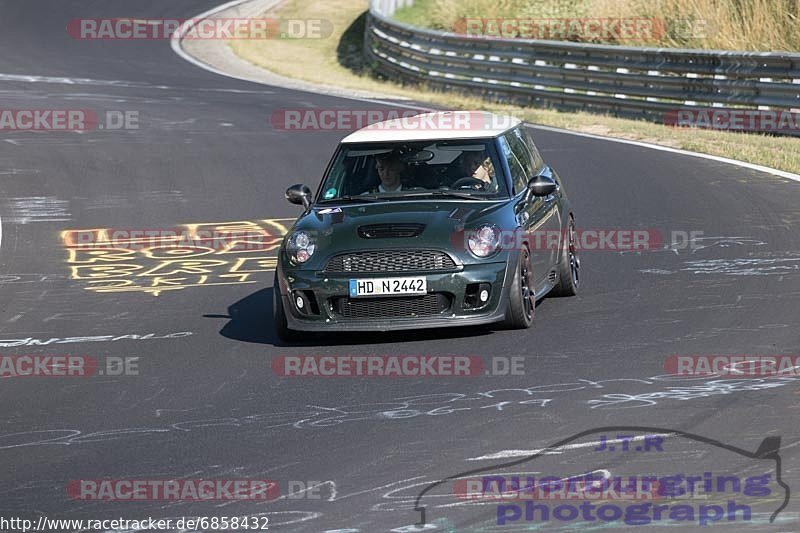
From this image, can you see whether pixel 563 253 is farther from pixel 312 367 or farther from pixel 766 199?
pixel 766 199

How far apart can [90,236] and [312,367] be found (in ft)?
23.5

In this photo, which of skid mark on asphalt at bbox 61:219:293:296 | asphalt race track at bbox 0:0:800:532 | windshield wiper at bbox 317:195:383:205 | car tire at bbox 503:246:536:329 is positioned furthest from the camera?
skid mark on asphalt at bbox 61:219:293:296

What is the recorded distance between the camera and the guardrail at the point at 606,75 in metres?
21.2

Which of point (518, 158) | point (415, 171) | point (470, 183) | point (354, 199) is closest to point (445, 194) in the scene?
point (470, 183)

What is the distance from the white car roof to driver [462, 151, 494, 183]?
0.47 feet

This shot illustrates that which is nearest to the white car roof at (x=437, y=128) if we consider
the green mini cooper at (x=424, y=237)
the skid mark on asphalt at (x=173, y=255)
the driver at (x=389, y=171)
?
the green mini cooper at (x=424, y=237)

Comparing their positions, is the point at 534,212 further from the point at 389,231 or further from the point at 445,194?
the point at 389,231

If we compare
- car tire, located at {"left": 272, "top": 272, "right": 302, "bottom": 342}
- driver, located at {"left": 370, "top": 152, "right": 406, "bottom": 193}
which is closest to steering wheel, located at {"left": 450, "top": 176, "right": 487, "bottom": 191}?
driver, located at {"left": 370, "top": 152, "right": 406, "bottom": 193}

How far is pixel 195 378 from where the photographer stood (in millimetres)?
9047

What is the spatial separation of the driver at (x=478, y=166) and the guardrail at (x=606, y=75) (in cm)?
1086

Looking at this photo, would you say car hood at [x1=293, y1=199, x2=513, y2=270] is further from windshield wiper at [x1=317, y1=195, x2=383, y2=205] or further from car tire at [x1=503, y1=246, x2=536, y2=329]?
car tire at [x1=503, y1=246, x2=536, y2=329]

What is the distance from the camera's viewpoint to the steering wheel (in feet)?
34.9

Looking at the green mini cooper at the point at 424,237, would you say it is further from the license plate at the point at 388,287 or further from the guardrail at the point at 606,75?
the guardrail at the point at 606,75

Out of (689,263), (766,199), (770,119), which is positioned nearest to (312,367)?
(689,263)
